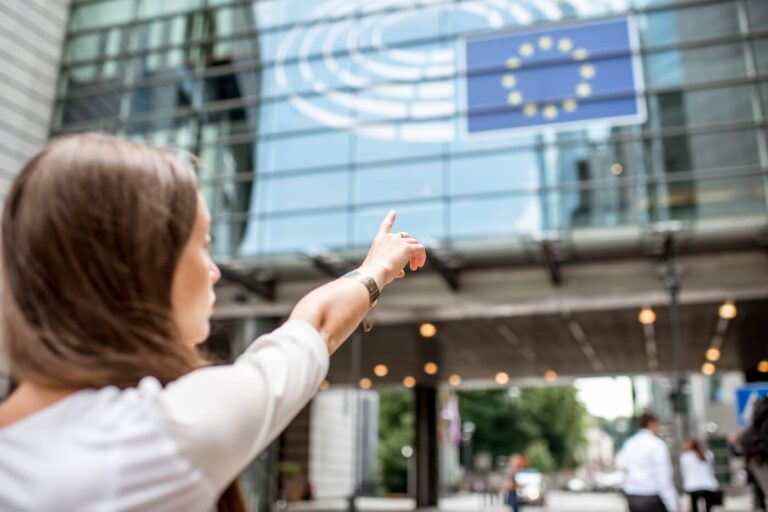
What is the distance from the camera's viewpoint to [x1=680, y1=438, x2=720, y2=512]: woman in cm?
1139

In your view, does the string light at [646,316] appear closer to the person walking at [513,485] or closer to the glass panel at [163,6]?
the person walking at [513,485]

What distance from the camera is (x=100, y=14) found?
1753 cm

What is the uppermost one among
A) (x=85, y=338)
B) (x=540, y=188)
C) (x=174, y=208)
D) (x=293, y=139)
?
(x=293, y=139)

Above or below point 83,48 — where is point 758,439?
below

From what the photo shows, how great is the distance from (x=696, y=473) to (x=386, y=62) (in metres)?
9.83

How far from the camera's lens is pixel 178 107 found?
16.5 metres

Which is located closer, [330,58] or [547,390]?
[330,58]

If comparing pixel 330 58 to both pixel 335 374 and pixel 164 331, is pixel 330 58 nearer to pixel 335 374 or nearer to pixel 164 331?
pixel 335 374

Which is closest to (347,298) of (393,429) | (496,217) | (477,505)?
(496,217)

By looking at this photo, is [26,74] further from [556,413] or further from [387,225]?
[556,413]

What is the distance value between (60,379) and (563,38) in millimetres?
14333

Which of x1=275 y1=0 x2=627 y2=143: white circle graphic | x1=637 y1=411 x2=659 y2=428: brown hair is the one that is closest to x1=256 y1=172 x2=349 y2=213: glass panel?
x1=275 y1=0 x2=627 y2=143: white circle graphic

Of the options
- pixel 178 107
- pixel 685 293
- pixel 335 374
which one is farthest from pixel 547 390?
pixel 178 107

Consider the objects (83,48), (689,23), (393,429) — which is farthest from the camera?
(393,429)
